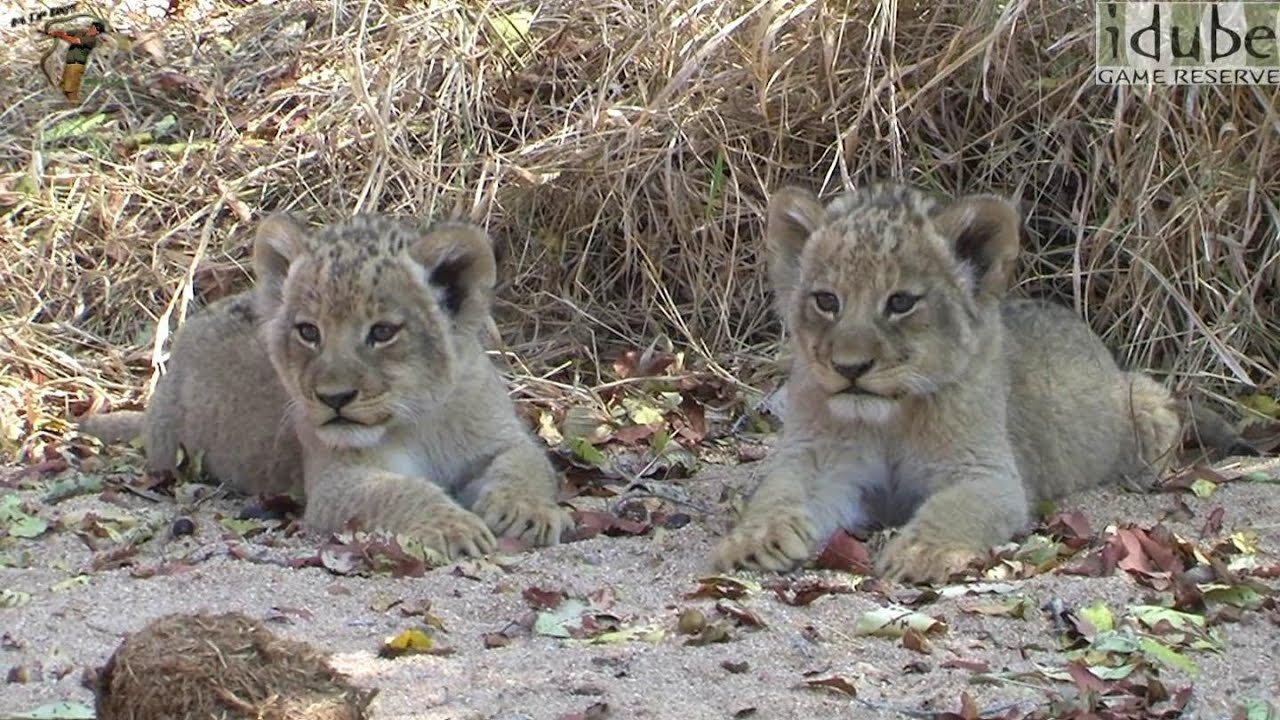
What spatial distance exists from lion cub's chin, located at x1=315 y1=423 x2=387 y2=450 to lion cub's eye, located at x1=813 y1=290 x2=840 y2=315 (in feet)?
5.04

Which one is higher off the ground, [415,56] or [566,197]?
[415,56]

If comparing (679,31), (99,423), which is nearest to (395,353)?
(99,423)

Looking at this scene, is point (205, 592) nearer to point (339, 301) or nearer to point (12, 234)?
point (339, 301)

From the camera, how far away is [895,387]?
674 cm

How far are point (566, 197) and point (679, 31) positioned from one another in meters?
0.91

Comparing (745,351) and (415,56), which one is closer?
(745,351)

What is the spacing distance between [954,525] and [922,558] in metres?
0.29

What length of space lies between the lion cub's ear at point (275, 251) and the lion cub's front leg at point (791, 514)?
1813mm

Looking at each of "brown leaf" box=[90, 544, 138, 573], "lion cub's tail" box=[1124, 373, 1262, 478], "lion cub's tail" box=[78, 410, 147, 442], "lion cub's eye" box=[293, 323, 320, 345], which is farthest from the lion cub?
"lion cub's tail" box=[78, 410, 147, 442]

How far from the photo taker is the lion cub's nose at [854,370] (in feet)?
21.7

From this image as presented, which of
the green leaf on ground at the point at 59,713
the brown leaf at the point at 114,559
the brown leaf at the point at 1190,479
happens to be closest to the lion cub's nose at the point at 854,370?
the brown leaf at the point at 1190,479

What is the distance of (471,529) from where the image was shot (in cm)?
668

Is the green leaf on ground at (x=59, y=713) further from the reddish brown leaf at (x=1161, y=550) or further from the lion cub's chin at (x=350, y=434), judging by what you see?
the reddish brown leaf at (x=1161, y=550)

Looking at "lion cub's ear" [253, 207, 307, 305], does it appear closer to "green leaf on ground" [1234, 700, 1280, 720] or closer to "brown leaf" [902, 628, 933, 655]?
"brown leaf" [902, 628, 933, 655]
